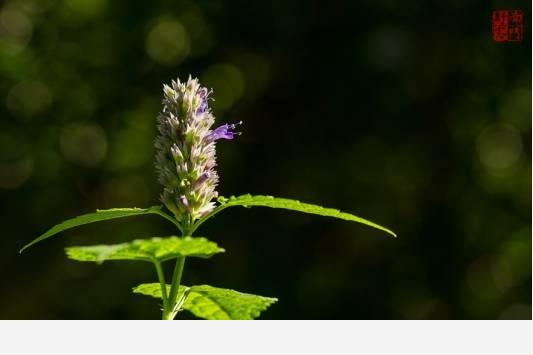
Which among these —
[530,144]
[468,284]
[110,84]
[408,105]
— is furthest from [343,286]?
[110,84]

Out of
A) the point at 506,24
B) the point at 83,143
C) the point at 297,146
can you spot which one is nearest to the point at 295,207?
the point at 506,24

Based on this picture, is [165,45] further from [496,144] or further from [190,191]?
[190,191]

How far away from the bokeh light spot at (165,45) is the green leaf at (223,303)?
4150 mm

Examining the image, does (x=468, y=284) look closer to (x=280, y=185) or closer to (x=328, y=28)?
(x=280, y=185)

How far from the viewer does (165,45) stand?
491 centimetres

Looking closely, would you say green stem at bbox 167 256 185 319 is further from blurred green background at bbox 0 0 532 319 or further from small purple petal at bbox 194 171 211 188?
blurred green background at bbox 0 0 532 319

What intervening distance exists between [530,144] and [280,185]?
4.92 ft

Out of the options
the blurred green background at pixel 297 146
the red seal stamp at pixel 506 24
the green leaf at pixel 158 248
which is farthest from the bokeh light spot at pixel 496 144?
the green leaf at pixel 158 248

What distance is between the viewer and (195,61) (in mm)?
4883

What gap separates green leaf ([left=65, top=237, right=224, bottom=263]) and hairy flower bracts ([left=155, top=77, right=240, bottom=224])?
87mm

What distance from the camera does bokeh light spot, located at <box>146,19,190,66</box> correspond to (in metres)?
4.90

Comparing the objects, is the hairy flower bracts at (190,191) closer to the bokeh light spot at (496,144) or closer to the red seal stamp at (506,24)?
the red seal stamp at (506,24)

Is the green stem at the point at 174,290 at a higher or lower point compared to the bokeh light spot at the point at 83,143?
lower

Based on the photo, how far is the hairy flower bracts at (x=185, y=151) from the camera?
0.85 metres
